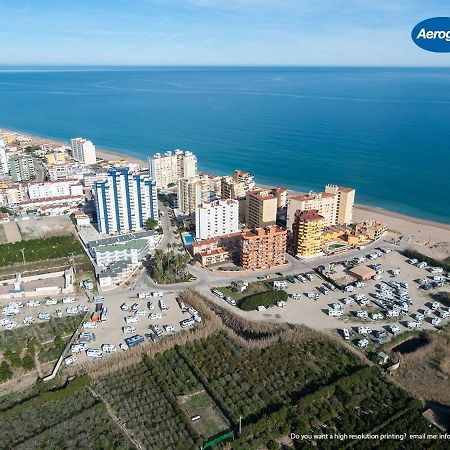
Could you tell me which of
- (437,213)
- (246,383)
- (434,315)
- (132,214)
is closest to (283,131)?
(437,213)

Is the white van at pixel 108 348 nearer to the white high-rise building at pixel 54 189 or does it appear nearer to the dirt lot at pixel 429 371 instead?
the dirt lot at pixel 429 371

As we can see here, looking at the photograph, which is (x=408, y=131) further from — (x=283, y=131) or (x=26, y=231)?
(x=26, y=231)

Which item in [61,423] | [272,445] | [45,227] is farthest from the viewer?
[45,227]

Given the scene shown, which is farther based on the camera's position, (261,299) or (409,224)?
(409,224)

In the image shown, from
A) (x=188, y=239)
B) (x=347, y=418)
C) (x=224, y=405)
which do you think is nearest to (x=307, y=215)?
(x=188, y=239)

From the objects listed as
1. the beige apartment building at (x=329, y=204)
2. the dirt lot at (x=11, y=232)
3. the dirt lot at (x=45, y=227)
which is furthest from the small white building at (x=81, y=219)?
the beige apartment building at (x=329, y=204)

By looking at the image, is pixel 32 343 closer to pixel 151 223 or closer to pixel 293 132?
pixel 151 223

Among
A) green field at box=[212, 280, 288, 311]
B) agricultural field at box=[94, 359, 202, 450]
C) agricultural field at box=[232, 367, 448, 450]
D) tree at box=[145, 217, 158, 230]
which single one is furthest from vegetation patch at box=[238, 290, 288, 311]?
tree at box=[145, 217, 158, 230]
